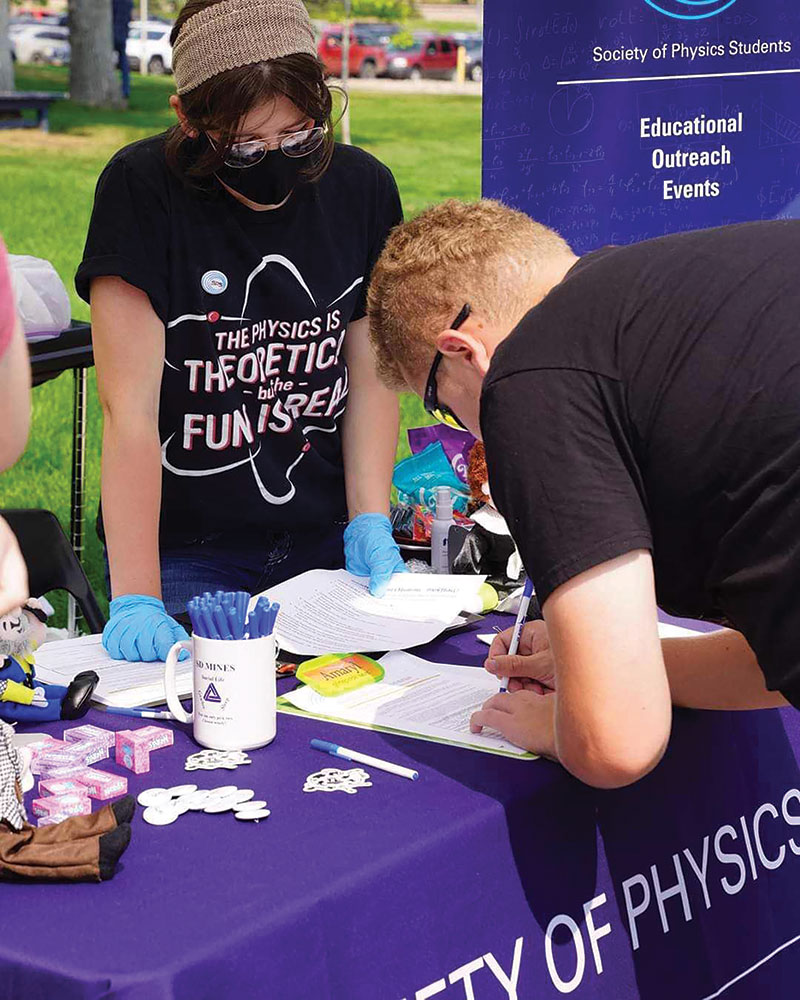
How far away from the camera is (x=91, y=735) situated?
1.57 m

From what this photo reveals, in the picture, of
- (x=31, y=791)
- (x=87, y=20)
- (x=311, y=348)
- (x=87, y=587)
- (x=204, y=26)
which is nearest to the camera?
(x=31, y=791)

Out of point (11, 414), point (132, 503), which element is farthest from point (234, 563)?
point (11, 414)

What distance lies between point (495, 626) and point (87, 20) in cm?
1510

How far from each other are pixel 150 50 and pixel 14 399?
2279cm

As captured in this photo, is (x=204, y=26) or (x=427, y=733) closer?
(x=427, y=733)

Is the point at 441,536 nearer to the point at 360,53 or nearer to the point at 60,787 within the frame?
the point at 60,787

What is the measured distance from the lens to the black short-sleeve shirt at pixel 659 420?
125cm

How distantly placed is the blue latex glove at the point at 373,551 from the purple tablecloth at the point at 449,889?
53 cm

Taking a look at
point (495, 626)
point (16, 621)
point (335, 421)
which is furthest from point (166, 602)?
point (495, 626)

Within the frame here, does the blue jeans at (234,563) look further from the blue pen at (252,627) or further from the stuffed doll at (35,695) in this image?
the blue pen at (252,627)

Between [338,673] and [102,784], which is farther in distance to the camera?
[338,673]

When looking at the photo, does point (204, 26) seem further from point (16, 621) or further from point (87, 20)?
point (87, 20)

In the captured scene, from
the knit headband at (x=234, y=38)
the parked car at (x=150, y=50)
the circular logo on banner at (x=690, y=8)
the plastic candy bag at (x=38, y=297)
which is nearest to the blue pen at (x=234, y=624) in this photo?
the knit headband at (x=234, y=38)

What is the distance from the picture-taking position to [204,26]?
2020 mm
